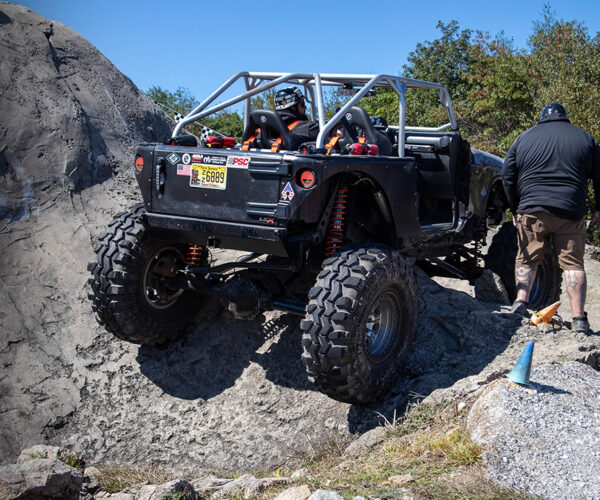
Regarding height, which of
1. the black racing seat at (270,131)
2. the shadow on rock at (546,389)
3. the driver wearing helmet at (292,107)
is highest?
the driver wearing helmet at (292,107)

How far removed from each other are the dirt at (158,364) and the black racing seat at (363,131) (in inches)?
62.7

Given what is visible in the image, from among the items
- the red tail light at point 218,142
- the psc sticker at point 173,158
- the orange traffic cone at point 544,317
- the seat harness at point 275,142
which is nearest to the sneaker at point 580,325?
the orange traffic cone at point 544,317

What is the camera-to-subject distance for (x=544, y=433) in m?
3.24

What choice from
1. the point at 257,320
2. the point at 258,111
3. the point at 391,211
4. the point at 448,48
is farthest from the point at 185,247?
the point at 448,48

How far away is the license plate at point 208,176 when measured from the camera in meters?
4.13

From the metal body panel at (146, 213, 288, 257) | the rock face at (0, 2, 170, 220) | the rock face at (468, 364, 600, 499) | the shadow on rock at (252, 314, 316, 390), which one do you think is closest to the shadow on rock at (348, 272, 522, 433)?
the shadow on rock at (252, 314, 316, 390)

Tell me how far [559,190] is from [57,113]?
6.16m

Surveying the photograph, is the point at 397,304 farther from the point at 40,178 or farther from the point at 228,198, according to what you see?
the point at 40,178

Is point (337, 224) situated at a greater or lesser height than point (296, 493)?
greater

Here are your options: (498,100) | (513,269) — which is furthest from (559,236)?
(498,100)

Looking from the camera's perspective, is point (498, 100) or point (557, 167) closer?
point (557, 167)

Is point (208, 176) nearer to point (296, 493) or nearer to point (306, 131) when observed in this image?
point (306, 131)

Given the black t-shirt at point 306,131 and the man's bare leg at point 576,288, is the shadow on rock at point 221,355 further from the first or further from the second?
the man's bare leg at point 576,288

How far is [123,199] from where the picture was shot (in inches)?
281
